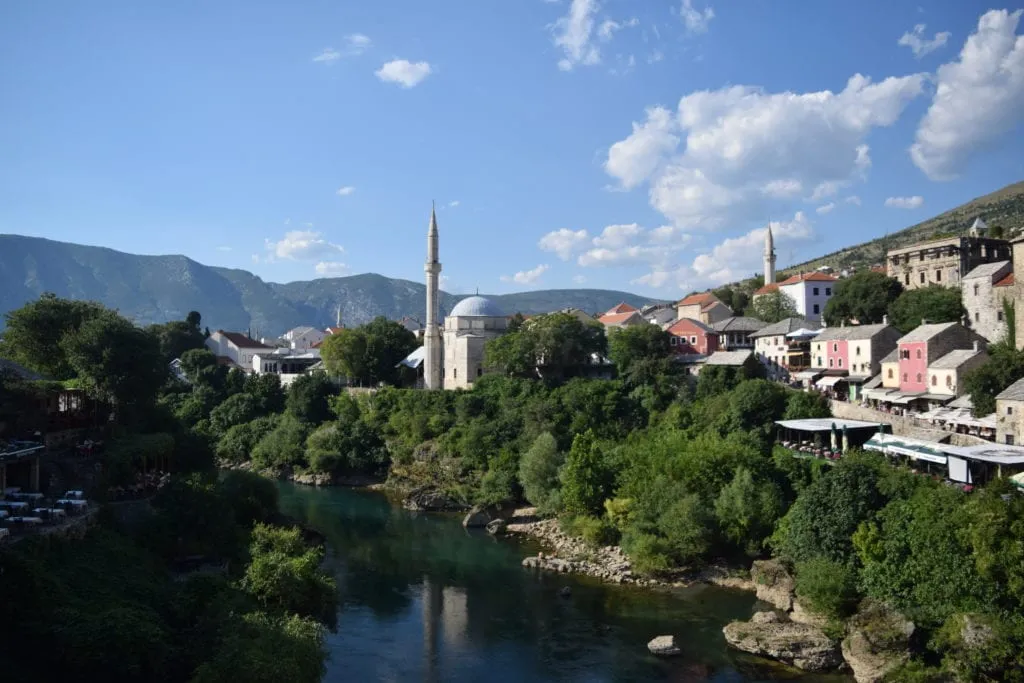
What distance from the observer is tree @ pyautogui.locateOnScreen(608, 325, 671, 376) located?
44406mm

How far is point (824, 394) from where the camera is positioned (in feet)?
121

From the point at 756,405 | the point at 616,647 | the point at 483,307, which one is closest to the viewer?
the point at 616,647

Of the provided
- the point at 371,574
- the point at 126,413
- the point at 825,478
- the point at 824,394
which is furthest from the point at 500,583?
the point at 824,394

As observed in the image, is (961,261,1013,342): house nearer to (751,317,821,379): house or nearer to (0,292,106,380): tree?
(751,317,821,379): house

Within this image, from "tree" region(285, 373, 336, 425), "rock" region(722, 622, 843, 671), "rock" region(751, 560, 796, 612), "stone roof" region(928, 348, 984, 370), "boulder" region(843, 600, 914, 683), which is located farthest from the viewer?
"tree" region(285, 373, 336, 425)

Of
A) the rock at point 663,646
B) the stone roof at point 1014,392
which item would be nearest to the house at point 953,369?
the stone roof at point 1014,392

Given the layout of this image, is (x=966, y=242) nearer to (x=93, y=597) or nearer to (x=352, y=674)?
(x=352, y=674)

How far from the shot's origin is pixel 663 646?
66.7 ft

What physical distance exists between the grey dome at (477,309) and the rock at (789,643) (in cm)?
3644

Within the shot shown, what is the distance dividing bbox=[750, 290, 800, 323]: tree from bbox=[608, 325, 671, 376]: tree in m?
12.7

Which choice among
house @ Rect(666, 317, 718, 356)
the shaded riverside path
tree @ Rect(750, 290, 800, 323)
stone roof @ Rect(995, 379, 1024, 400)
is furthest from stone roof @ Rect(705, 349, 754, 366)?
the shaded riverside path

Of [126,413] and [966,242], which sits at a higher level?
[966,242]

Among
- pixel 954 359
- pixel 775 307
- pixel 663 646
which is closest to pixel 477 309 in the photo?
pixel 775 307

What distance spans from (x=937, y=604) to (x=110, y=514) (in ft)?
73.3
